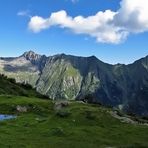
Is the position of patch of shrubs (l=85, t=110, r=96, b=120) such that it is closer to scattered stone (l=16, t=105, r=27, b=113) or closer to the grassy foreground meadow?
the grassy foreground meadow

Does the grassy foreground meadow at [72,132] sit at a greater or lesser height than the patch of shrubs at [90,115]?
lesser

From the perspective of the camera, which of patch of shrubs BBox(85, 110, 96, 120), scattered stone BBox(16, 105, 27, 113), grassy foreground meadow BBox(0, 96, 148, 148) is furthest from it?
scattered stone BBox(16, 105, 27, 113)

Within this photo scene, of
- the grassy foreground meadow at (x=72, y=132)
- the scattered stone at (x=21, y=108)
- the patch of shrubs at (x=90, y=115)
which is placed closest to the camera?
the grassy foreground meadow at (x=72, y=132)

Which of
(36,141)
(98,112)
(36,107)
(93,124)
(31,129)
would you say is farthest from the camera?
(36,107)

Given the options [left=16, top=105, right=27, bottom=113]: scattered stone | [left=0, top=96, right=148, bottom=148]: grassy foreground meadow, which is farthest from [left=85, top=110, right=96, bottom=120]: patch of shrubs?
[left=16, top=105, right=27, bottom=113]: scattered stone

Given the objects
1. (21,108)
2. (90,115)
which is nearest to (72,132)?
(90,115)

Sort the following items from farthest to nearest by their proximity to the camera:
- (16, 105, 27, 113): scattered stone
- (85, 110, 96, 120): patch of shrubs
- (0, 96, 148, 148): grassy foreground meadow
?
1. (16, 105, 27, 113): scattered stone
2. (85, 110, 96, 120): patch of shrubs
3. (0, 96, 148, 148): grassy foreground meadow

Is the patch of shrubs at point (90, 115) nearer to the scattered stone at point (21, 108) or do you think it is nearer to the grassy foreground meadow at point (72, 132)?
the grassy foreground meadow at point (72, 132)

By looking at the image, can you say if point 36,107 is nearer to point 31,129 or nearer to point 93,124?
point 93,124

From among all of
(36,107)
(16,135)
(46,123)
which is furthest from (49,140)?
(36,107)

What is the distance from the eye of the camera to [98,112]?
302 ft

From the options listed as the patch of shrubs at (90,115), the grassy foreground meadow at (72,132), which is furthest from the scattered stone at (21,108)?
the patch of shrubs at (90,115)

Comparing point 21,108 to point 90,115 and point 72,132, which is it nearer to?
point 90,115

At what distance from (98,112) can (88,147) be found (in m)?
39.2
